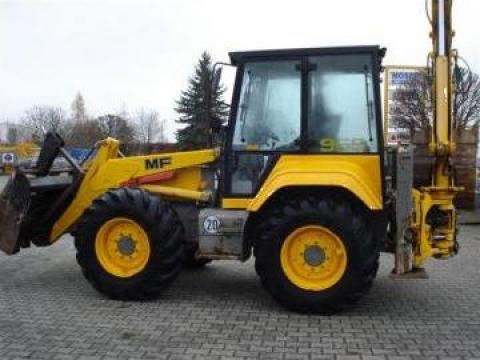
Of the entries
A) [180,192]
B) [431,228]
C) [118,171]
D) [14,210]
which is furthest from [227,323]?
[14,210]

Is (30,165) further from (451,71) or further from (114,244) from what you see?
(451,71)

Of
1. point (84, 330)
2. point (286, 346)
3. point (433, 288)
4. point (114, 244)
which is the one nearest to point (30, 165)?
point (114, 244)

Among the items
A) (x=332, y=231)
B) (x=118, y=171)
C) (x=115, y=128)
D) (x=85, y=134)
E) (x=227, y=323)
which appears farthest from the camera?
(x=85, y=134)

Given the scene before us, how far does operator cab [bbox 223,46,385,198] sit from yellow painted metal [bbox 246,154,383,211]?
0.25ft

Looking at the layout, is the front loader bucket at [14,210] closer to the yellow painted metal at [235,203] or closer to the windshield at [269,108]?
the yellow painted metal at [235,203]

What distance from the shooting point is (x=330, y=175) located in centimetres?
650

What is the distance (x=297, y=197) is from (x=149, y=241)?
162cm

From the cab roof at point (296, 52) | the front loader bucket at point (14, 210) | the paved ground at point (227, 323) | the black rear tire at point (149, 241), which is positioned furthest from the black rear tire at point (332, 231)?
the front loader bucket at point (14, 210)

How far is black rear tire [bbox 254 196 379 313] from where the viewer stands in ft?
21.1

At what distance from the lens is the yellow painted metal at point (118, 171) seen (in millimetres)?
7664

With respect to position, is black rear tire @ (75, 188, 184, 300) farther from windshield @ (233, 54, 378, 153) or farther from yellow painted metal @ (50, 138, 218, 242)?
windshield @ (233, 54, 378, 153)

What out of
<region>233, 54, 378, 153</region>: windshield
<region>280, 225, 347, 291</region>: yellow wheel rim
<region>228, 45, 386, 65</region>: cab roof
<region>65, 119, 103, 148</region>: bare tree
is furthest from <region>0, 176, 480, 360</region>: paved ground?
<region>65, 119, 103, 148</region>: bare tree

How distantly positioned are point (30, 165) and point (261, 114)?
10.5ft

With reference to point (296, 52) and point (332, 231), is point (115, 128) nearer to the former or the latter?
point (296, 52)
